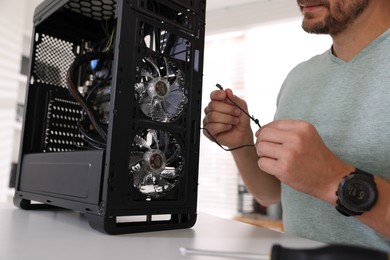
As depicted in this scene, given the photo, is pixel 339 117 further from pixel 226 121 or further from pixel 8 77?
pixel 8 77

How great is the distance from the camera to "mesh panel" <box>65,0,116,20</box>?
2.72 feet

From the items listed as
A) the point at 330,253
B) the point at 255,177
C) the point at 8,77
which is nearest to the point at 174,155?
the point at 330,253

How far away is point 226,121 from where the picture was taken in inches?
33.7

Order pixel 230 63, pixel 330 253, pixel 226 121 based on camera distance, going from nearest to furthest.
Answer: pixel 330 253, pixel 226 121, pixel 230 63

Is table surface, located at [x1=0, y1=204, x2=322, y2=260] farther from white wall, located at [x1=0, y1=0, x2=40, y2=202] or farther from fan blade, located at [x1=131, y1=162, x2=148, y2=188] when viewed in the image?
white wall, located at [x1=0, y1=0, x2=40, y2=202]

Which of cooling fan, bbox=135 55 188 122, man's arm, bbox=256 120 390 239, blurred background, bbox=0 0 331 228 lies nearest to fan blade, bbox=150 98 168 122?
cooling fan, bbox=135 55 188 122

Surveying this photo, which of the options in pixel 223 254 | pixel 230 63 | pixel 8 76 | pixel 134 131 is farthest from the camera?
pixel 230 63

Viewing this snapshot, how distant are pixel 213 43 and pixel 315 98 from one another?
2185mm

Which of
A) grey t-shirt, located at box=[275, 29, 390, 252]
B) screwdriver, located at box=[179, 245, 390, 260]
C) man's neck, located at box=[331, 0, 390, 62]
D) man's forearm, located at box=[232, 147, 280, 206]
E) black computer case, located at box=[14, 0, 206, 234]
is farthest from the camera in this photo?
man's forearm, located at box=[232, 147, 280, 206]

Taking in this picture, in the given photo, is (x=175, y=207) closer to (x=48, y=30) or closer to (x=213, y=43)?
(x=48, y=30)

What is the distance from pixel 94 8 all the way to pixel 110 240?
1.99ft

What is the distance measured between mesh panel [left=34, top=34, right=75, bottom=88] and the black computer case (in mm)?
60

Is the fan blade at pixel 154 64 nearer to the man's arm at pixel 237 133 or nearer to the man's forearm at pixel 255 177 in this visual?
the man's arm at pixel 237 133

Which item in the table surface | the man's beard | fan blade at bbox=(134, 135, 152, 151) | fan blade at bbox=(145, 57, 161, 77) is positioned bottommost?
the table surface
